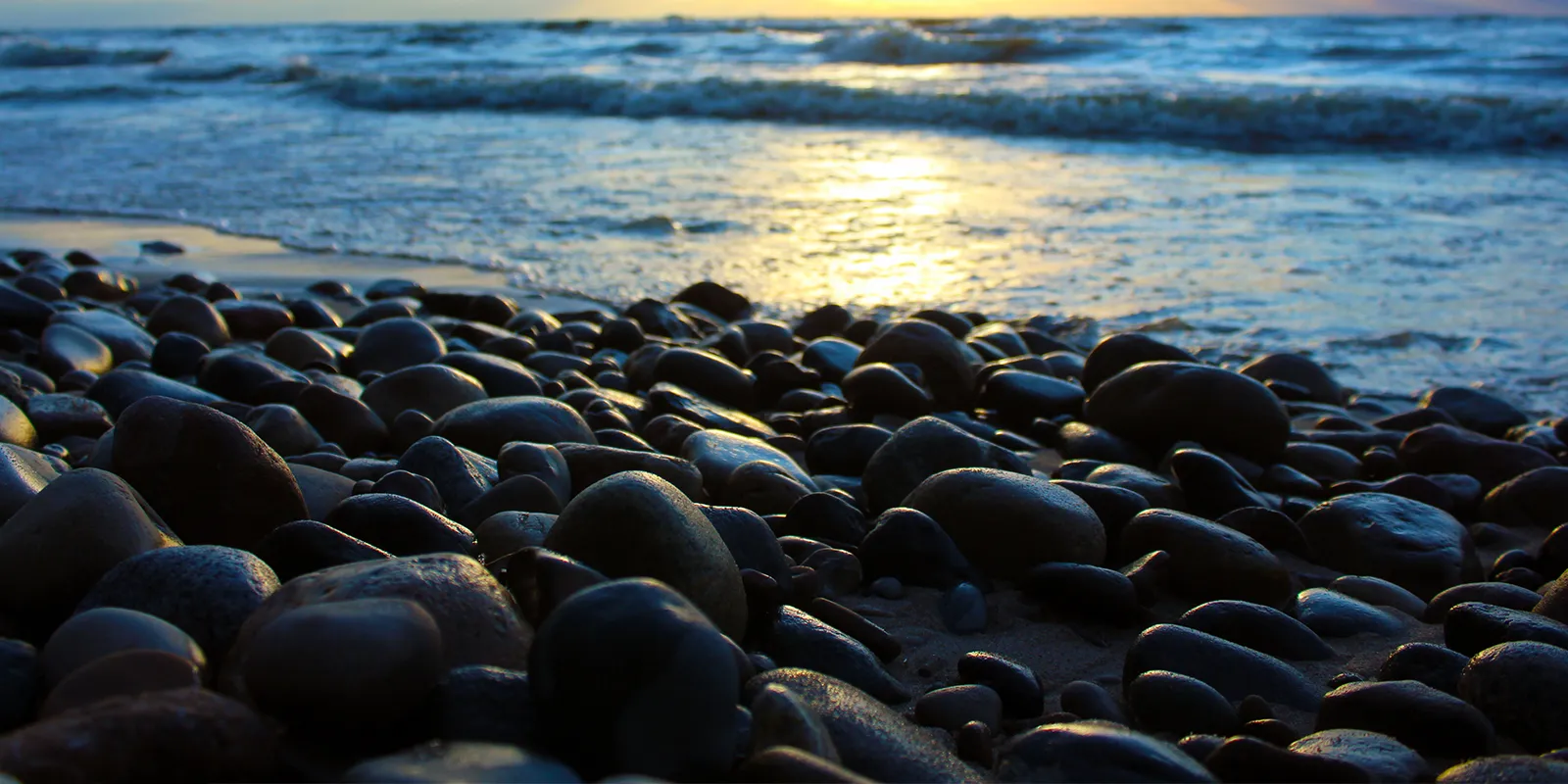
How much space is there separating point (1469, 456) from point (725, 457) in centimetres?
198

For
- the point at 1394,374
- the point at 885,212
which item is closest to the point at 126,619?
the point at 1394,374

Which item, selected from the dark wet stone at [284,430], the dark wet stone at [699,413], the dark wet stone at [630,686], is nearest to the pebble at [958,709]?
the dark wet stone at [630,686]

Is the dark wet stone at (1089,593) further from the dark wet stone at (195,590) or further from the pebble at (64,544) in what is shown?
the pebble at (64,544)

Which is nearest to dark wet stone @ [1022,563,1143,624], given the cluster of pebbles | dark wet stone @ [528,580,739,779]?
the cluster of pebbles

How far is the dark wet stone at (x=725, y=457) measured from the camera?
8.29ft

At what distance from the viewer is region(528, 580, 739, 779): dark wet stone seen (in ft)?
4.00

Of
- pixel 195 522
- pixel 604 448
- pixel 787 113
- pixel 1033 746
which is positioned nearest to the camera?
pixel 1033 746

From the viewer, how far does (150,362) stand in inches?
137

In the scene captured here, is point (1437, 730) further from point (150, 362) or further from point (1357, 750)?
point (150, 362)

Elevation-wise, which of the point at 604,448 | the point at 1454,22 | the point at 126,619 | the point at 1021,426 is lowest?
the point at 1021,426

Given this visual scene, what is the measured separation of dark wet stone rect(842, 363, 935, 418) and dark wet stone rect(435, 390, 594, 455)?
942 millimetres

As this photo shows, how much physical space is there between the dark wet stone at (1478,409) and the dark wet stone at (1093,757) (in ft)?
8.40

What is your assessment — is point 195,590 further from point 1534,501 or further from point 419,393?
point 1534,501

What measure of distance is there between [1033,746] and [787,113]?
1203cm
